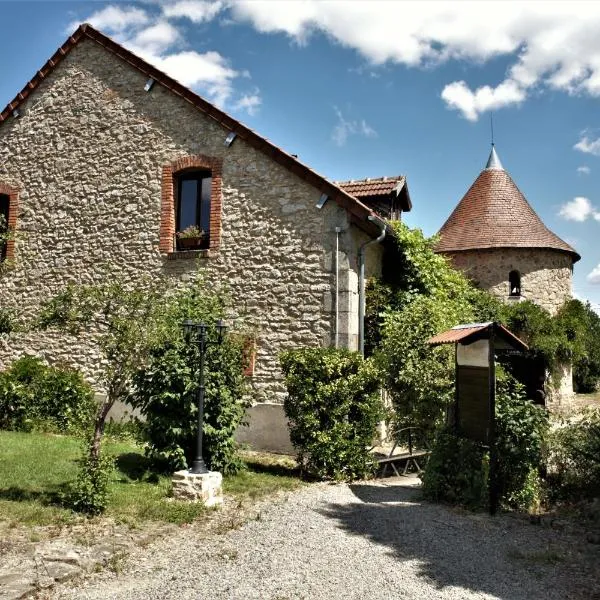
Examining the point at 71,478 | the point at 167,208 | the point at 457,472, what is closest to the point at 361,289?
the point at 457,472

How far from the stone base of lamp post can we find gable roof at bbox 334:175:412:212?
8168 mm

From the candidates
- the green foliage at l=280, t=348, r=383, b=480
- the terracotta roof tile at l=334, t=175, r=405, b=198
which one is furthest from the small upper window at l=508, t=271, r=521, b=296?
the green foliage at l=280, t=348, r=383, b=480

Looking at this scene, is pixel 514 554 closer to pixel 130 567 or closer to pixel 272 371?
pixel 130 567

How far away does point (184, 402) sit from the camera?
786 centimetres

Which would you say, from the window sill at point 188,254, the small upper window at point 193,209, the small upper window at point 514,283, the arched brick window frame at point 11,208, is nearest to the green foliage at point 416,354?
the window sill at point 188,254

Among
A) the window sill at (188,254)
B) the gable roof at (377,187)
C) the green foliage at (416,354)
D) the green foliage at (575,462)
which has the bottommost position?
the green foliage at (575,462)

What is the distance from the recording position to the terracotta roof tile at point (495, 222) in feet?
62.5

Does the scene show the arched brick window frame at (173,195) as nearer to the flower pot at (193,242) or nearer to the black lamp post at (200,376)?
the flower pot at (193,242)

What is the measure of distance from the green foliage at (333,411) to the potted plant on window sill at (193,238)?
3.93 metres

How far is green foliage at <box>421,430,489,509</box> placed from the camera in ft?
21.9

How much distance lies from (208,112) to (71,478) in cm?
732

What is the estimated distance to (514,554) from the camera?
5.27 m

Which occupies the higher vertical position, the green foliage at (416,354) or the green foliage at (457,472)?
the green foliage at (416,354)

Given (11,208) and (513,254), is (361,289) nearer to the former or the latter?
(11,208)
